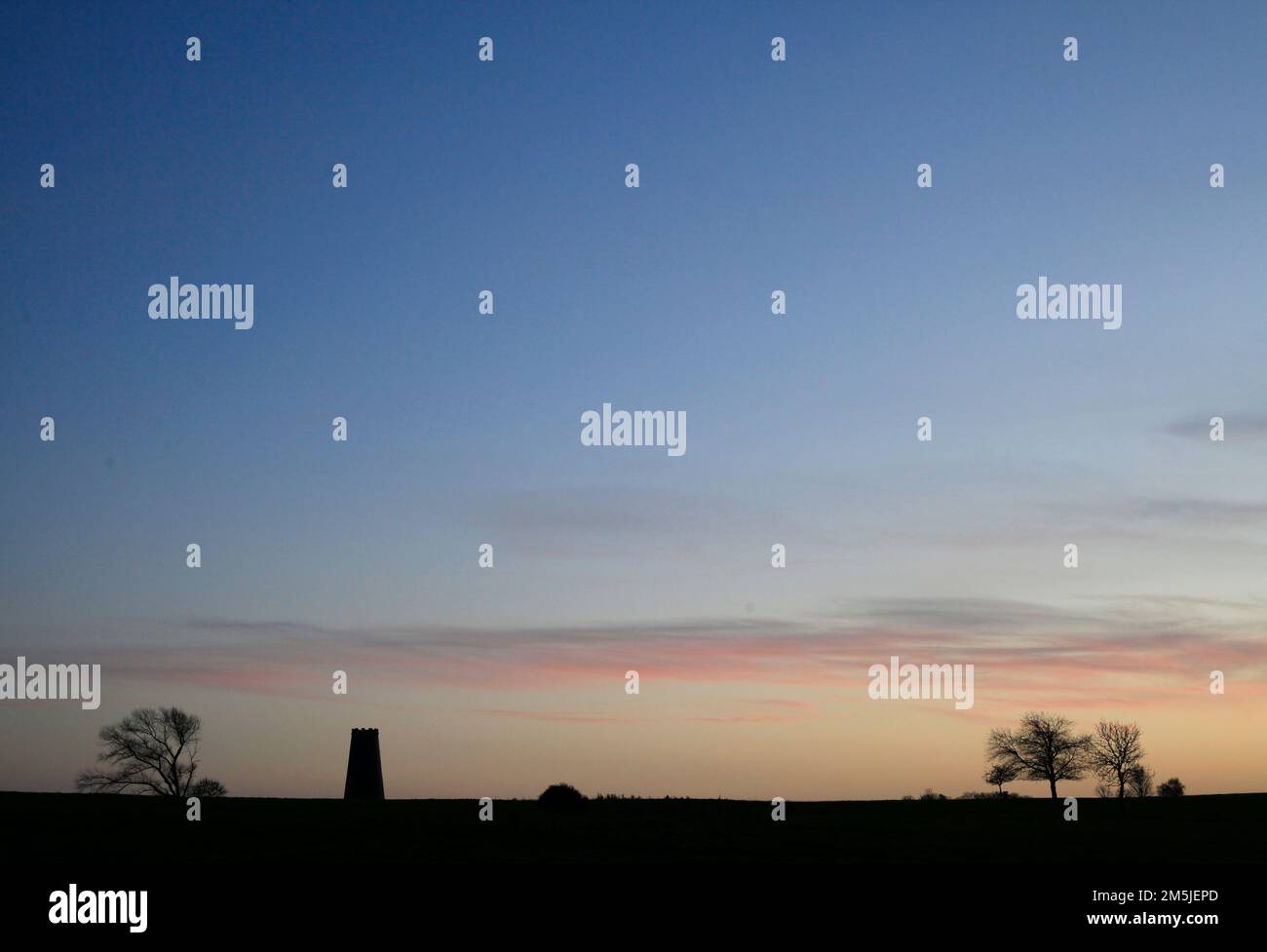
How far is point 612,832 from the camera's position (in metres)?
47.8

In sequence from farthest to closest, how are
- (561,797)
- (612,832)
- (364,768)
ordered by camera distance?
1. (364,768)
2. (561,797)
3. (612,832)

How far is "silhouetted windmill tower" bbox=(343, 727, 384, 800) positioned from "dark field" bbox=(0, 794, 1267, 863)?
29.8 feet

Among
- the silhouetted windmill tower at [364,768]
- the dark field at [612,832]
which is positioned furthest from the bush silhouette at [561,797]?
the silhouetted windmill tower at [364,768]

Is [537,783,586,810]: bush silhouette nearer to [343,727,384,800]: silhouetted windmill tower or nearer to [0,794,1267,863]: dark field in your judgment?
[0,794,1267,863]: dark field

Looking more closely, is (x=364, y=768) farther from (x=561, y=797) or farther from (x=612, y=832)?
(x=612, y=832)

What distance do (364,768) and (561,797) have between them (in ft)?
69.3

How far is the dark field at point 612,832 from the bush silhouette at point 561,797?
897 millimetres

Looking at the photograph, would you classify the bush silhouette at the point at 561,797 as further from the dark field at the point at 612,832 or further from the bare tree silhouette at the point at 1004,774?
the bare tree silhouette at the point at 1004,774

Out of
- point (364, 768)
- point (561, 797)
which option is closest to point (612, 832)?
point (561, 797)

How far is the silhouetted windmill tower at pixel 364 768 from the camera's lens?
241 feet
